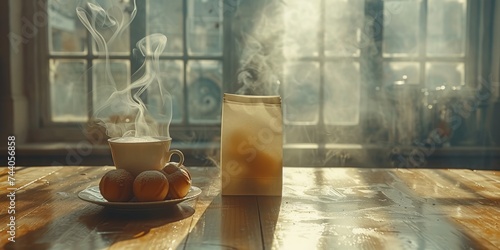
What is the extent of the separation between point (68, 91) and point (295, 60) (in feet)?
3.69

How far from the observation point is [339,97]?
2924 millimetres

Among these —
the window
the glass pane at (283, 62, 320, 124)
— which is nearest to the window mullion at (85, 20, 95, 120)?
the window

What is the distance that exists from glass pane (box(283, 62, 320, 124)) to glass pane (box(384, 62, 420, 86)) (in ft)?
1.11

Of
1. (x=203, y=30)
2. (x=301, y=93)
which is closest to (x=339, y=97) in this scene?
(x=301, y=93)

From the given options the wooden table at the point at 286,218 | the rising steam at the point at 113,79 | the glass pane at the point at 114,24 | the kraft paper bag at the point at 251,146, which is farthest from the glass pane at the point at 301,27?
the kraft paper bag at the point at 251,146

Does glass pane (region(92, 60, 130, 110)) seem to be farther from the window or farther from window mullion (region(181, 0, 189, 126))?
window mullion (region(181, 0, 189, 126))

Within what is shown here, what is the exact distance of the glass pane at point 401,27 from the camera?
9.53ft

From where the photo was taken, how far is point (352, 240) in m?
0.77

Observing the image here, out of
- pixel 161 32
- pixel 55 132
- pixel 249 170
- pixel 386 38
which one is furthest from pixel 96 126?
pixel 249 170

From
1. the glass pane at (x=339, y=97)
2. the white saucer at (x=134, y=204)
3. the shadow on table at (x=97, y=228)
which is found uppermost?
the glass pane at (x=339, y=97)

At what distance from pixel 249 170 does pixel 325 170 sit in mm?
429

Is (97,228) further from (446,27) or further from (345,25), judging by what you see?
(446,27)

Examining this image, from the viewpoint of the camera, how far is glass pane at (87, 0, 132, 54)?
2896 millimetres

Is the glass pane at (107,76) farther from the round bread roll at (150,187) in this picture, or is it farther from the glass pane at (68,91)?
the round bread roll at (150,187)
